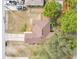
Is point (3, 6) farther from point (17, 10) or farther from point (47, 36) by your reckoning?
point (47, 36)

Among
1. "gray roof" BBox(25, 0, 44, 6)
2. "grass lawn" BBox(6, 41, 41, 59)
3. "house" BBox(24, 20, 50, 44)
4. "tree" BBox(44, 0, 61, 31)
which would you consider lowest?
"grass lawn" BBox(6, 41, 41, 59)

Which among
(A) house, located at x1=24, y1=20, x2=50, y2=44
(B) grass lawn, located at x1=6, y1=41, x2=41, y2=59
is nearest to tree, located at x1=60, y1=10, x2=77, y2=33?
(A) house, located at x1=24, y1=20, x2=50, y2=44

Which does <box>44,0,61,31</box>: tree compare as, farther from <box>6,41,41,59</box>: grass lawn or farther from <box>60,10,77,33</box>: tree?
<box>6,41,41,59</box>: grass lawn

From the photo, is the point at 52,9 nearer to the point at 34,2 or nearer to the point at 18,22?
the point at 34,2

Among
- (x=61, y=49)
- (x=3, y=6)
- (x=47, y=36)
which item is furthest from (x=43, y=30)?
(x=3, y=6)

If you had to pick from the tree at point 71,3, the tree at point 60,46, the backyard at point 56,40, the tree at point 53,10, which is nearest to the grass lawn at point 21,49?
the backyard at point 56,40

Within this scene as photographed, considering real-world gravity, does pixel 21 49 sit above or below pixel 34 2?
below

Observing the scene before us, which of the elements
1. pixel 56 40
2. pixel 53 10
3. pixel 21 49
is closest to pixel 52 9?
pixel 53 10

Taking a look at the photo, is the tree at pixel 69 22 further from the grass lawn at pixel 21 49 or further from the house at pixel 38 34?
the grass lawn at pixel 21 49

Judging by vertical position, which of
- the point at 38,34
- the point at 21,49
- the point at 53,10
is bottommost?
the point at 21,49
